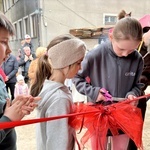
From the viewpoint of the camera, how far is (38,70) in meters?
1.08

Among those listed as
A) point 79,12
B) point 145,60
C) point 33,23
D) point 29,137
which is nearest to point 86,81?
point 145,60

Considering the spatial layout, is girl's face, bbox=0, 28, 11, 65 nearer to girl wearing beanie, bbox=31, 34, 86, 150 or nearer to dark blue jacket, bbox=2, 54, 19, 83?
girl wearing beanie, bbox=31, 34, 86, 150

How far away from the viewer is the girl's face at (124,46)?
1144 millimetres

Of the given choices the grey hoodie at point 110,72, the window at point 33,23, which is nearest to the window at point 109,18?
the window at point 33,23

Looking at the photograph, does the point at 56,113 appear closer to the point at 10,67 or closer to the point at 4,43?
the point at 4,43

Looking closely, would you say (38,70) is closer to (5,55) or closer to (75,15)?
(5,55)

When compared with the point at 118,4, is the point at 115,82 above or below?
below

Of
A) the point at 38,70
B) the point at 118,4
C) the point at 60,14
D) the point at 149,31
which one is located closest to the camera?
the point at 38,70

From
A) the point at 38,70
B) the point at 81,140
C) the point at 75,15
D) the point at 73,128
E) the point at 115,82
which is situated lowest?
the point at 81,140

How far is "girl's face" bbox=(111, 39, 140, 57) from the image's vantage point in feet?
3.75

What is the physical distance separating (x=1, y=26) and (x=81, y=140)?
718mm

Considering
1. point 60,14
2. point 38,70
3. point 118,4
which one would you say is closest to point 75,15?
point 60,14

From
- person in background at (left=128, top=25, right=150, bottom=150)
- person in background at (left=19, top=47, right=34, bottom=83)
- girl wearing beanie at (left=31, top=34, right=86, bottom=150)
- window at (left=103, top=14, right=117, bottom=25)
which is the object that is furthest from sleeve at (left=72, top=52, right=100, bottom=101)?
window at (left=103, top=14, right=117, bottom=25)

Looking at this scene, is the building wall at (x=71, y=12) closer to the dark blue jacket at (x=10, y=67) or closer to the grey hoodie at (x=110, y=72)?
the dark blue jacket at (x=10, y=67)
